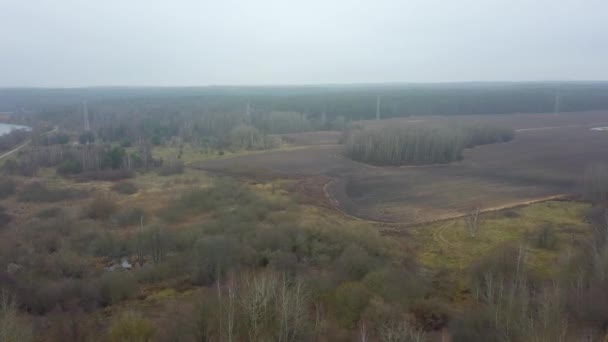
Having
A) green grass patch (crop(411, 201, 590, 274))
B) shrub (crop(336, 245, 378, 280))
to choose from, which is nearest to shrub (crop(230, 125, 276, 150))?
green grass patch (crop(411, 201, 590, 274))

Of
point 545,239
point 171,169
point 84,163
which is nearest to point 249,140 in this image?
point 171,169

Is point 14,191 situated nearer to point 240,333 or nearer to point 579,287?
point 240,333

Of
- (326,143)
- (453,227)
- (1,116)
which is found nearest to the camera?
(453,227)

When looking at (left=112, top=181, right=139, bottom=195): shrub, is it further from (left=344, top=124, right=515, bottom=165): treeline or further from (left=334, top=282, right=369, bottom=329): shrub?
(left=334, top=282, right=369, bottom=329): shrub

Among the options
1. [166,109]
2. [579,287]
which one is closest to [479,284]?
[579,287]

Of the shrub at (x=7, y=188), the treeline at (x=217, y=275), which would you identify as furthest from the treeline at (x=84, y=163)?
the treeline at (x=217, y=275)

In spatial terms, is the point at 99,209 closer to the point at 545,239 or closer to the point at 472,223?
the point at 472,223
